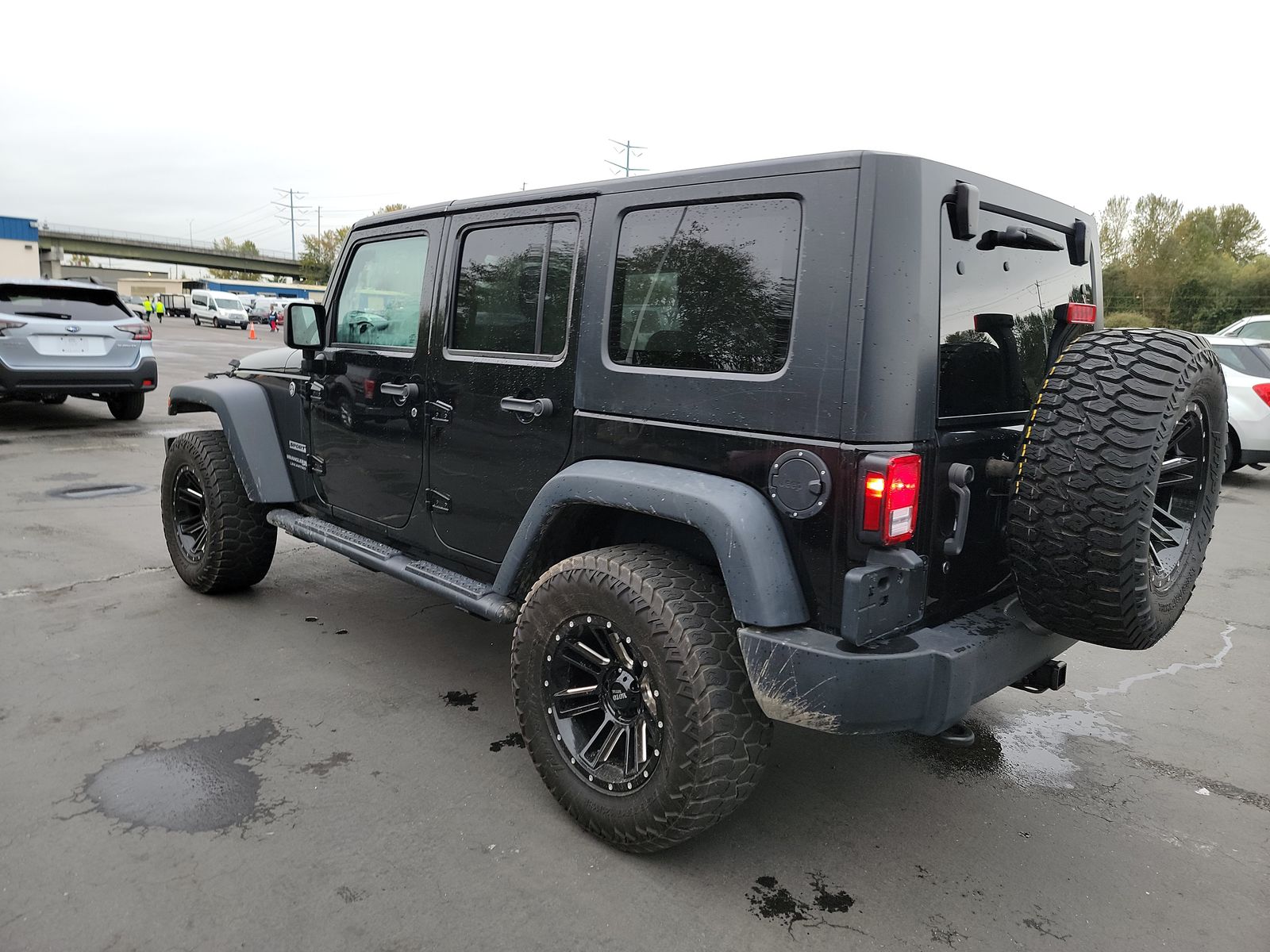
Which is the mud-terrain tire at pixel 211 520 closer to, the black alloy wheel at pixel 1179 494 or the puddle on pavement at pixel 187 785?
the puddle on pavement at pixel 187 785

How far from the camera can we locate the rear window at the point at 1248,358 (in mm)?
8820

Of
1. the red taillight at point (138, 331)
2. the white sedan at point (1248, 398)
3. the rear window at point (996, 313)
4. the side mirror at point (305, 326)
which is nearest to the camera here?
the rear window at point (996, 313)

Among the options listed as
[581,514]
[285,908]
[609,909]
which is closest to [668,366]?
[581,514]

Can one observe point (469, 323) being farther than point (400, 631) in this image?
No

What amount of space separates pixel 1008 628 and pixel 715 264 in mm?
1367

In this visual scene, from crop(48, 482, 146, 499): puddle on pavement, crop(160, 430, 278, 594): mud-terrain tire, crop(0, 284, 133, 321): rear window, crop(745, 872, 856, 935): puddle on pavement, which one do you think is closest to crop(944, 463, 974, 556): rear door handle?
crop(745, 872, 856, 935): puddle on pavement

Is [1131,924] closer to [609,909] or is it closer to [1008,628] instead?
[1008,628]

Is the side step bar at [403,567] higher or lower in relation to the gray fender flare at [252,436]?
lower

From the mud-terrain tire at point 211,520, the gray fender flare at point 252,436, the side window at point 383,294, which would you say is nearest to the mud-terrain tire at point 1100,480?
the side window at point 383,294

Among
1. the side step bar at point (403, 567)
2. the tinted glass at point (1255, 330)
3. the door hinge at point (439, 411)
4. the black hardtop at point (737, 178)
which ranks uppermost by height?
the tinted glass at point (1255, 330)

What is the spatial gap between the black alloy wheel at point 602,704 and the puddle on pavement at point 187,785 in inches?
41.0

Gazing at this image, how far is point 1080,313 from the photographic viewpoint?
296 cm

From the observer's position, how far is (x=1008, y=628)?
2504 mm

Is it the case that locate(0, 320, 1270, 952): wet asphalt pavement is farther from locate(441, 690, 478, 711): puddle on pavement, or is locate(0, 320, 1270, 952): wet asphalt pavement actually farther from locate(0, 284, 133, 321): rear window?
locate(0, 284, 133, 321): rear window
